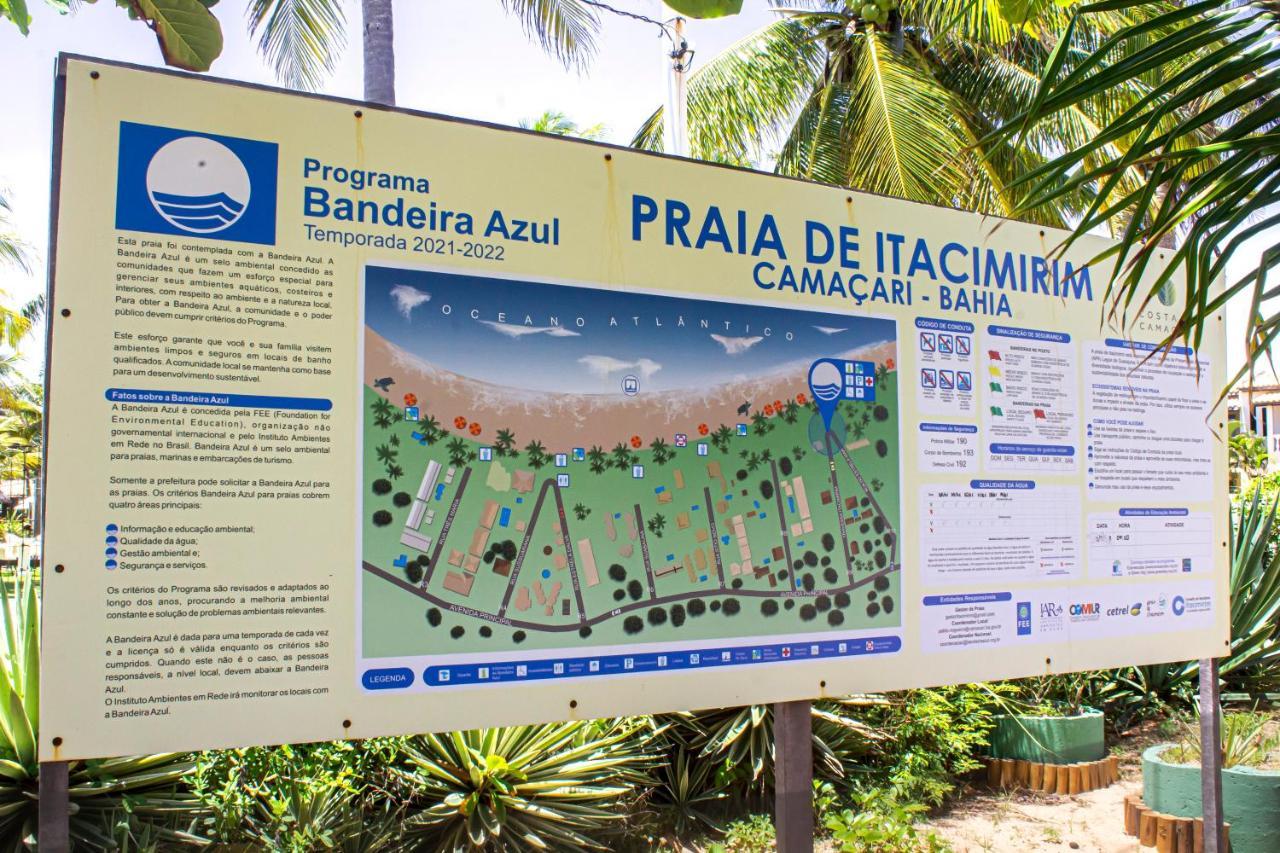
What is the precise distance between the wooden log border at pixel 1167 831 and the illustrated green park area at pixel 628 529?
2658mm

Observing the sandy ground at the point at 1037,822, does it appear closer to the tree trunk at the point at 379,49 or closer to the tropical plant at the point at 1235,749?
the tropical plant at the point at 1235,749

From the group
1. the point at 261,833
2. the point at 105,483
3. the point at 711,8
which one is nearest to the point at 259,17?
the point at 261,833

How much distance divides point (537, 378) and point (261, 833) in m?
2.52

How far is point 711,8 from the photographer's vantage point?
4.85 ft

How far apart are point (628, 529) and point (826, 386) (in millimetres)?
824

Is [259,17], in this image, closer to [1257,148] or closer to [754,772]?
[754,772]

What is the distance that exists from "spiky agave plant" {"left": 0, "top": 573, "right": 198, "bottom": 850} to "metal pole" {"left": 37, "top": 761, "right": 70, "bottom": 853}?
1441mm

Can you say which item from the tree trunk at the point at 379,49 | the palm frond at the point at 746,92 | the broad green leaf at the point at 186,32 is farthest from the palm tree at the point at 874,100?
the broad green leaf at the point at 186,32

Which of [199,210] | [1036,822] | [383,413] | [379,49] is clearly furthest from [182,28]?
[379,49]

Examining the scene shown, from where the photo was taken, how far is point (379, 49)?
731cm

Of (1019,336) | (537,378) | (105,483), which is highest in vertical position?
(1019,336)

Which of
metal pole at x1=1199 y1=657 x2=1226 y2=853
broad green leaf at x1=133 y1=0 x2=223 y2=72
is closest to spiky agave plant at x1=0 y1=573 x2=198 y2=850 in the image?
broad green leaf at x1=133 y1=0 x2=223 y2=72

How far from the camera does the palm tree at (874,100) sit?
1198 cm

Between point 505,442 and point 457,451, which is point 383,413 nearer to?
point 457,451
